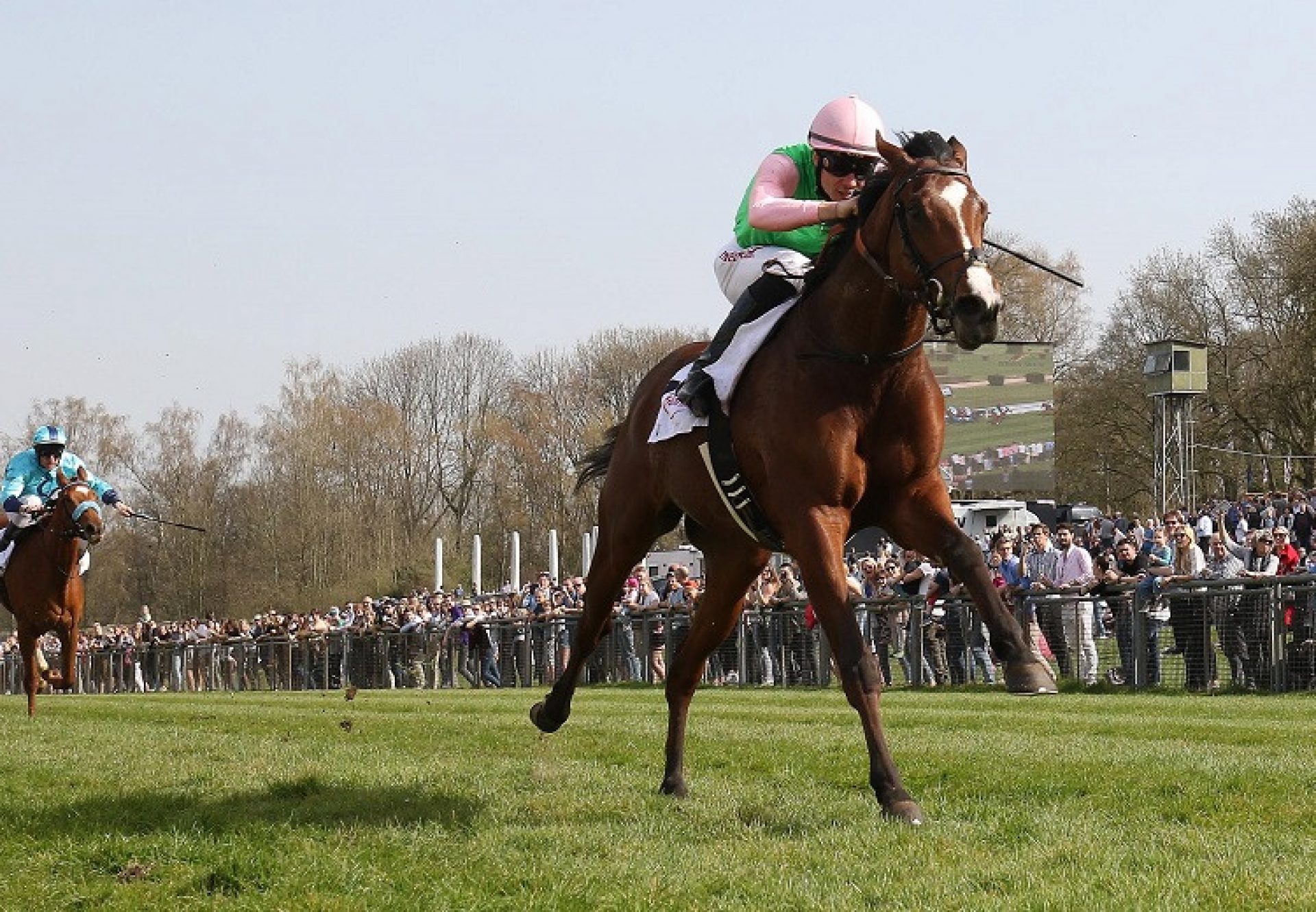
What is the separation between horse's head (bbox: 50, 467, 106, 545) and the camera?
17.5 m

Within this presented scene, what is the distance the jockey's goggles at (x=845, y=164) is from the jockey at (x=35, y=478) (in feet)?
38.8

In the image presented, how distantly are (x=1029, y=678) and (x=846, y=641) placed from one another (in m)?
0.70

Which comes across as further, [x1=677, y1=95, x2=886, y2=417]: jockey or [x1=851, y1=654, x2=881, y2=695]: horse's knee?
[x1=677, y1=95, x2=886, y2=417]: jockey

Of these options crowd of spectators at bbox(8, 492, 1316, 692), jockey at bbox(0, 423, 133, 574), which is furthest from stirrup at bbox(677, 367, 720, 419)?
jockey at bbox(0, 423, 133, 574)

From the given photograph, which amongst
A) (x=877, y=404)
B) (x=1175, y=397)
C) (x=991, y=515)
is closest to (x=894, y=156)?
(x=877, y=404)

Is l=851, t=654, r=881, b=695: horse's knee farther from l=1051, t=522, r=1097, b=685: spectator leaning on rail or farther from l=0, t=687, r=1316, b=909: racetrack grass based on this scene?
l=1051, t=522, r=1097, b=685: spectator leaning on rail

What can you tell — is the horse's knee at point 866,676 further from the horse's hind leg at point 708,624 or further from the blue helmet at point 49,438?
the blue helmet at point 49,438

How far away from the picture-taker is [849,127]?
26.1 ft

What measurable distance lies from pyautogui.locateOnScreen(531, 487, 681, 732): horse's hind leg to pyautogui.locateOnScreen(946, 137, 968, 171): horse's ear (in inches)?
95.3

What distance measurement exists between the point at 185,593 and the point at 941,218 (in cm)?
6539

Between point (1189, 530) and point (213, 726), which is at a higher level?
point (1189, 530)

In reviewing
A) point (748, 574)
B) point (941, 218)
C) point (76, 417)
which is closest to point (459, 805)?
point (748, 574)

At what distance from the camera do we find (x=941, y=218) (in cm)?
681

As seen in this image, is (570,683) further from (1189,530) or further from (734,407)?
(1189,530)
